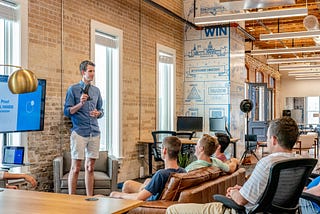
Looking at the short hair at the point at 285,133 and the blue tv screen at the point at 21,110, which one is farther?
the blue tv screen at the point at 21,110

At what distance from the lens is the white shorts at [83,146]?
18.7ft

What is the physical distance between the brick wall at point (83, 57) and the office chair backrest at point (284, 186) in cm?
379

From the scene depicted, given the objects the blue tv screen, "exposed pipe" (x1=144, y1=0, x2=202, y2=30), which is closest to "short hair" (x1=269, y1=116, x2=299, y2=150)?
the blue tv screen

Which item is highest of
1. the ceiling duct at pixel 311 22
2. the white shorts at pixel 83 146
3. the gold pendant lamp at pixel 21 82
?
the ceiling duct at pixel 311 22

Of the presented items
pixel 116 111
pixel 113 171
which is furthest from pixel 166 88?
pixel 113 171

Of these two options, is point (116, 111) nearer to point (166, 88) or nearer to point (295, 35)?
point (166, 88)

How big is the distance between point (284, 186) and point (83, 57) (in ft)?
15.4

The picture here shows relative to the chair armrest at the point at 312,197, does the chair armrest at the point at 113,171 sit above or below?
below

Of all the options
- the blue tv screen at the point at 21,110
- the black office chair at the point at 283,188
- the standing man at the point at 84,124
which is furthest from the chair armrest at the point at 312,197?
the blue tv screen at the point at 21,110

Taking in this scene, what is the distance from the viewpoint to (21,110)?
5.18 m

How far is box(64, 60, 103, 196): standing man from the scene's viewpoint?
5.69 metres

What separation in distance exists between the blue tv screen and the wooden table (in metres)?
2.06

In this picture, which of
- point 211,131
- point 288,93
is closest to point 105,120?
point 211,131

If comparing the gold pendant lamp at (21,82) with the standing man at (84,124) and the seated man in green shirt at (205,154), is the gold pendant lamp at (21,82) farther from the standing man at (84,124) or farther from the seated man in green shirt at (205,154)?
the standing man at (84,124)
